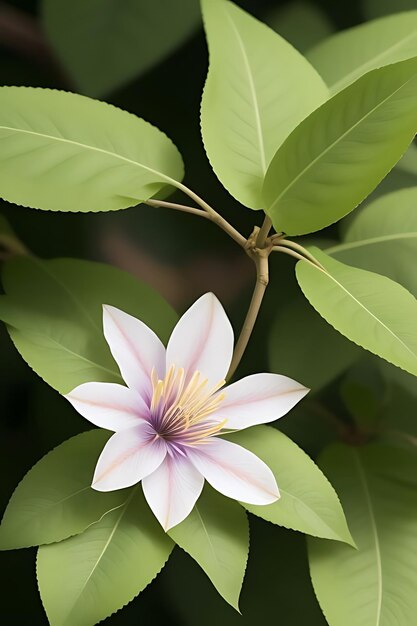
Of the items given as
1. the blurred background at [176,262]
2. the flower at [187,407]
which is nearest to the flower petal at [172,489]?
the flower at [187,407]

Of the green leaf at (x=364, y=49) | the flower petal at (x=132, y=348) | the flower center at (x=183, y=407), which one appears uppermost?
the green leaf at (x=364, y=49)

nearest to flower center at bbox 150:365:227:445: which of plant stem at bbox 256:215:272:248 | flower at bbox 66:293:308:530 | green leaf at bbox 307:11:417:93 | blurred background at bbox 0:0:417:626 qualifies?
flower at bbox 66:293:308:530

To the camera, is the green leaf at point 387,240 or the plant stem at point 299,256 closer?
the plant stem at point 299,256

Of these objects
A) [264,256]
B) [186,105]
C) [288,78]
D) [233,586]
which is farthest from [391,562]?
[186,105]

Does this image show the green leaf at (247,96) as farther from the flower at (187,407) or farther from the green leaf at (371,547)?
the green leaf at (371,547)

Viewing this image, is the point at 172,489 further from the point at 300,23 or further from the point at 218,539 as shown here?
the point at 300,23

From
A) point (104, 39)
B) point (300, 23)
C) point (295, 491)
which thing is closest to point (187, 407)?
point (295, 491)
